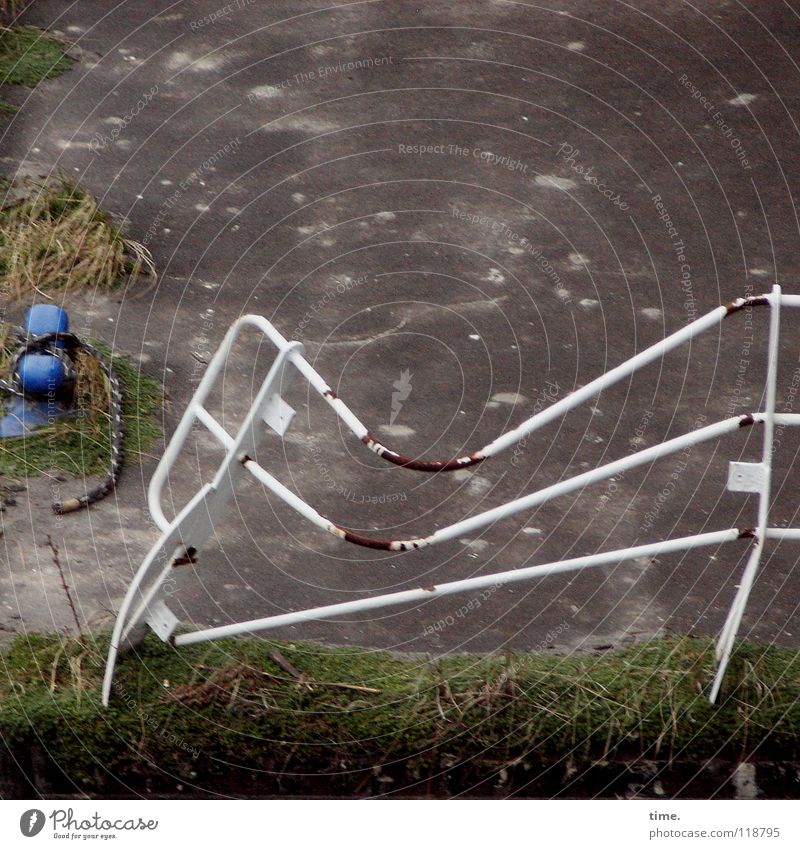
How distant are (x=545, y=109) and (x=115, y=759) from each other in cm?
433

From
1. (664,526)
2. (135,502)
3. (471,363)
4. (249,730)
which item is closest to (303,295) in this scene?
(471,363)

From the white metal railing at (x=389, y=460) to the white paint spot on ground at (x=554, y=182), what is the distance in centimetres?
306

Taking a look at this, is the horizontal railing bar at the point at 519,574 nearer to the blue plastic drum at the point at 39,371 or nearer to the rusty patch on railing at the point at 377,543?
the rusty patch on railing at the point at 377,543

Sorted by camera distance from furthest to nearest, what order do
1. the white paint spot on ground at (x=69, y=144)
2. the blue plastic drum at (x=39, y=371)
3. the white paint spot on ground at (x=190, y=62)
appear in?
the white paint spot on ground at (x=190, y=62) < the white paint spot on ground at (x=69, y=144) < the blue plastic drum at (x=39, y=371)

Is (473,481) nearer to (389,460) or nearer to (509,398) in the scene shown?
(509,398)

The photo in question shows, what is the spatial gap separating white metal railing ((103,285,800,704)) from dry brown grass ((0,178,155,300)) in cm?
206

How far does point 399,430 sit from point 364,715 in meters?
1.50

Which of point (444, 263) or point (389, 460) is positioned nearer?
point (389, 460)

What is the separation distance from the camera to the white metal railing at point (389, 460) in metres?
3.32

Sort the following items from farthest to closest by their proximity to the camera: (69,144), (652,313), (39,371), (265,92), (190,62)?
(190,62)
(265,92)
(69,144)
(652,313)
(39,371)

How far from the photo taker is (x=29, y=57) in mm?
6812

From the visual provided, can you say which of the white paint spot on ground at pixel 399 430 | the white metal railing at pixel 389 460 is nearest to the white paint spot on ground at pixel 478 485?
the white paint spot on ground at pixel 399 430

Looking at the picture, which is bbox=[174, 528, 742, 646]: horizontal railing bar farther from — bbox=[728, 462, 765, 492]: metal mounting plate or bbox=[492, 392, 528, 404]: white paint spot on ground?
bbox=[492, 392, 528, 404]: white paint spot on ground

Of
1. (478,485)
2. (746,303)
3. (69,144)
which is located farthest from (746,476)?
(69,144)
